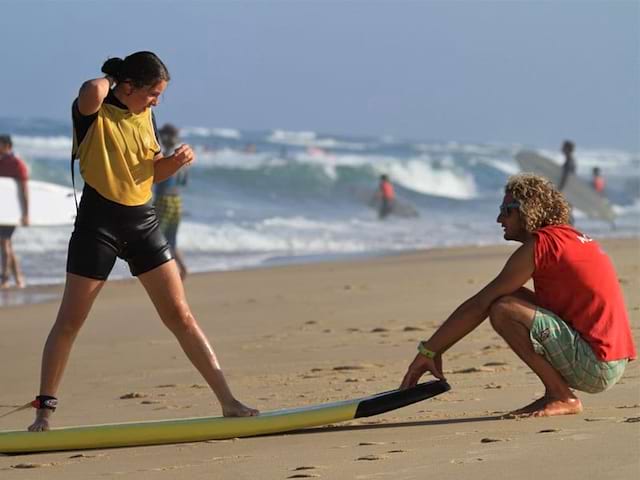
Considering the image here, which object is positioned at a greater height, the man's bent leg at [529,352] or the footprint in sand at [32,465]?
the man's bent leg at [529,352]

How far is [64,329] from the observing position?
203 inches

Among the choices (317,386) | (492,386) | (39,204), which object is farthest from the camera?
(39,204)

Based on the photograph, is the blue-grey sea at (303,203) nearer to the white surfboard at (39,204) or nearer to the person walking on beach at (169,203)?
the white surfboard at (39,204)

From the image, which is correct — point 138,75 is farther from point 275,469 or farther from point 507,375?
A: point 507,375

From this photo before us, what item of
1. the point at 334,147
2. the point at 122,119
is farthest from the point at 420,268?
the point at 334,147

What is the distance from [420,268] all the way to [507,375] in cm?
709

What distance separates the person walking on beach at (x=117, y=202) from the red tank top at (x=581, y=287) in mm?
1373

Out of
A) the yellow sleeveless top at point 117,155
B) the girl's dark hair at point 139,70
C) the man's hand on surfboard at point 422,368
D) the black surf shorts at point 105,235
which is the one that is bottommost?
the man's hand on surfboard at point 422,368

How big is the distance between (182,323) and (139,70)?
3.63 ft

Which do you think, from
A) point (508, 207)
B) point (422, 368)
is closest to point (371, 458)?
point (422, 368)

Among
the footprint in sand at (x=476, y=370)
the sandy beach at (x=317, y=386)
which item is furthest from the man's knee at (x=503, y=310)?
the footprint in sand at (x=476, y=370)

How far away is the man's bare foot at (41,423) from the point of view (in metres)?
5.16

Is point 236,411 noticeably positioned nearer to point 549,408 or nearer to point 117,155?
point 117,155

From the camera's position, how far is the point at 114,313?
401 inches
